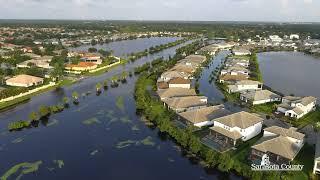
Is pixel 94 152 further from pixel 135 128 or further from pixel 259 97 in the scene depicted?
pixel 259 97

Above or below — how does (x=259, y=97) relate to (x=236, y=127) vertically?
below

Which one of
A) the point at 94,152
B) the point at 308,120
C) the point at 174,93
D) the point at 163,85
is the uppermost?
the point at 174,93

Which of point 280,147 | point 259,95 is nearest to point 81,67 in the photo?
point 259,95

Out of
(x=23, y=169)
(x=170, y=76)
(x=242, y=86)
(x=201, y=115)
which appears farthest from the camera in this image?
(x=170, y=76)

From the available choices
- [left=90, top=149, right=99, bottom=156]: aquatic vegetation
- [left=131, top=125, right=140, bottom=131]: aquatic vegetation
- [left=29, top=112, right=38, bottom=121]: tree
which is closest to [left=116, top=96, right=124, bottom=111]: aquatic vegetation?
[left=131, top=125, right=140, bottom=131]: aquatic vegetation

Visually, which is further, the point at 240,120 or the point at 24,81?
the point at 24,81

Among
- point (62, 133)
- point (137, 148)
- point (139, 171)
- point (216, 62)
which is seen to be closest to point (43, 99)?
point (62, 133)

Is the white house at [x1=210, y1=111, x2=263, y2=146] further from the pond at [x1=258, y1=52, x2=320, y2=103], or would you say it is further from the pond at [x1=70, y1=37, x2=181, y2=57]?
the pond at [x1=70, y1=37, x2=181, y2=57]

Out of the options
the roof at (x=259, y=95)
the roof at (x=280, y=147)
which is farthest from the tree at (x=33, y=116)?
the roof at (x=259, y=95)
